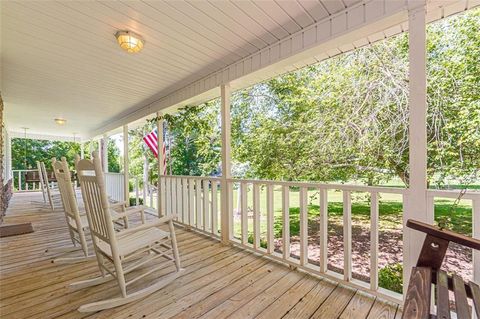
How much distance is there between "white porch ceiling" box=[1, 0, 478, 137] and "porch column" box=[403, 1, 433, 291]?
0.24m

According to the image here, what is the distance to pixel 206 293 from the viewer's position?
193 cm

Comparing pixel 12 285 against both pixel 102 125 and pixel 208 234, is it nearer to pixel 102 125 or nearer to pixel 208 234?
pixel 208 234

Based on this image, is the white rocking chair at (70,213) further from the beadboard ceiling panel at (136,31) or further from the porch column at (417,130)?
the porch column at (417,130)

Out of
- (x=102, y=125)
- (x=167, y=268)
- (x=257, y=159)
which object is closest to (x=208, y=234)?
(x=167, y=268)

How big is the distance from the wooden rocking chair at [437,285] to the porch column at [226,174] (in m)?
2.04

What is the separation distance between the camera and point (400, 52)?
3586 mm

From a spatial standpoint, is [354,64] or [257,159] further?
[257,159]

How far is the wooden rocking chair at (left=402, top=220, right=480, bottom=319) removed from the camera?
0.99m

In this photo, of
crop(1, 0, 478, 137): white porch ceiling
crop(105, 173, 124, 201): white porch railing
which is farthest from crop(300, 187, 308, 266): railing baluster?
crop(105, 173, 124, 201): white porch railing

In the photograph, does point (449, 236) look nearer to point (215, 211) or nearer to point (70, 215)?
point (215, 211)

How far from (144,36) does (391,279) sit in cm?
380

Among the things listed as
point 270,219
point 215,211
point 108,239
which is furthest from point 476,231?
point 215,211

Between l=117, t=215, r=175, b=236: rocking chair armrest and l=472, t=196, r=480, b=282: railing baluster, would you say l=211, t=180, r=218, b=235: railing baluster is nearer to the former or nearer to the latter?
l=117, t=215, r=175, b=236: rocking chair armrest

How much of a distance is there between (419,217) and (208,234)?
2.60 meters
